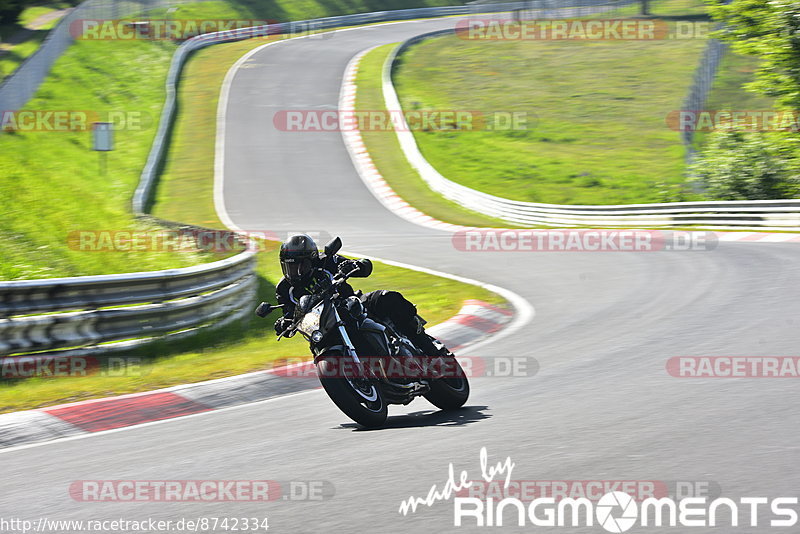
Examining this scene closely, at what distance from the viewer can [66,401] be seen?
27.2 feet

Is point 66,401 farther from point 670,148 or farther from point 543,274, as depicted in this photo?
point 670,148

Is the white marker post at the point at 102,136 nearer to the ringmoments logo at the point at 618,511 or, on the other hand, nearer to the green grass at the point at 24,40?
the green grass at the point at 24,40

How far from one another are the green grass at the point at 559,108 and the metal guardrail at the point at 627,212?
1626 millimetres

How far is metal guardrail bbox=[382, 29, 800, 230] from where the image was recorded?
69.7ft

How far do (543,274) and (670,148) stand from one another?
22.0m

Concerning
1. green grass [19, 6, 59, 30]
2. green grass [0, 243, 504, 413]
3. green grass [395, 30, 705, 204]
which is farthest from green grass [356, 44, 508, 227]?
green grass [19, 6, 59, 30]

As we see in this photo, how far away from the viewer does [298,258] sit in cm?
664

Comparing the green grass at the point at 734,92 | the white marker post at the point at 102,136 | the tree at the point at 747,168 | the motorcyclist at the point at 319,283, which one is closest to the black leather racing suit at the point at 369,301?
the motorcyclist at the point at 319,283

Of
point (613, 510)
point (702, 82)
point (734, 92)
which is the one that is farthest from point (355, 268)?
point (734, 92)

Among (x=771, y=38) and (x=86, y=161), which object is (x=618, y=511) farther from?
(x=86, y=161)

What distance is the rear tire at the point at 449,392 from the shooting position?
23.1 ft

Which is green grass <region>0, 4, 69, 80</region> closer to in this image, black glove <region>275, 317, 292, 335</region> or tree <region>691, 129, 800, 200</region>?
tree <region>691, 129, 800, 200</region>

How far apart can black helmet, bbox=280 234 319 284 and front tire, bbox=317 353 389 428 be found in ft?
2.18

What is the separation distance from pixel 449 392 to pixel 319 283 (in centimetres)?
130
